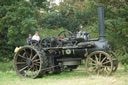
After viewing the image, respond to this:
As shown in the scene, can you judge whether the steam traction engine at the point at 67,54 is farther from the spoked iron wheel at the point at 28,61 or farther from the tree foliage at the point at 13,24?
the tree foliage at the point at 13,24

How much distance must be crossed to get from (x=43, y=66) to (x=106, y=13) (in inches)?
232

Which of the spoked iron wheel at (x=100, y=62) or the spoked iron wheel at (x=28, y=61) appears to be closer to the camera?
the spoked iron wheel at (x=100, y=62)

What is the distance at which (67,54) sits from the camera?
1039 cm

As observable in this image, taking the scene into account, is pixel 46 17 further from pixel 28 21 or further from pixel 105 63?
pixel 105 63

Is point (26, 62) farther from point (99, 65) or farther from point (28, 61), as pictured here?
point (99, 65)

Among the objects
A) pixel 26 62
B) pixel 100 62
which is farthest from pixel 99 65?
pixel 26 62

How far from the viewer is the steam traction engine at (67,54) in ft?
31.5

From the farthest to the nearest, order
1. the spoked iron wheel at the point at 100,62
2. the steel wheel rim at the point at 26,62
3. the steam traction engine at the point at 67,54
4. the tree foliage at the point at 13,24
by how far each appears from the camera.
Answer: the tree foliage at the point at 13,24
the steel wheel rim at the point at 26,62
the steam traction engine at the point at 67,54
the spoked iron wheel at the point at 100,62

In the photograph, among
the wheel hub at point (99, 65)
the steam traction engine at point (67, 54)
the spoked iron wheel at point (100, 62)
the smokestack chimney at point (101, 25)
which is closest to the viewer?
the spoked iron wheel at point (100, 62)

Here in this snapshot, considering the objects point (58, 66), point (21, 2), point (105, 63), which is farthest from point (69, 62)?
point (21, 2)

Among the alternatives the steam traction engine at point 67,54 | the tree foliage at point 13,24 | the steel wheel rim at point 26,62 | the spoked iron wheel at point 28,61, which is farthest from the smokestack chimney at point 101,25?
the tree foliage at point 13,24

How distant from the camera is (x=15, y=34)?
1966 centimetres

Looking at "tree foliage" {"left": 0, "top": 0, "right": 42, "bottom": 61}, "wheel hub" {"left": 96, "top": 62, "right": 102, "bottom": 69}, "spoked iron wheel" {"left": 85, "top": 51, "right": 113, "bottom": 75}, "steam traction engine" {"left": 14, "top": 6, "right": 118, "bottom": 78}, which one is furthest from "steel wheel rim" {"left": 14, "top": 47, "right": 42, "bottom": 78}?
"tree foliage" {"left": 0, "top": 0, "right": 42, "bottom": 61}

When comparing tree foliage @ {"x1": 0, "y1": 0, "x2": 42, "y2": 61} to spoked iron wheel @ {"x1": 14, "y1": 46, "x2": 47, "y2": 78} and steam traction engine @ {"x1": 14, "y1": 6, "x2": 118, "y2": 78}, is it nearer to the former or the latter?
spoked iron wheel @ {"x1": 14, "y1": 46, "x2": 47, "y2": 78}
